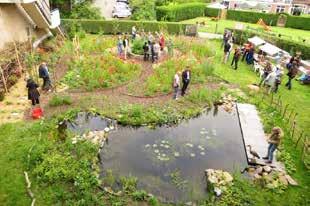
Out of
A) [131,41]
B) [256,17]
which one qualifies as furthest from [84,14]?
[256,17]

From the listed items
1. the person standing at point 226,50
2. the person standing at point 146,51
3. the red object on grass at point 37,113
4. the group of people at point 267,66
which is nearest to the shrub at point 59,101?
the red object on grass at point 37,113

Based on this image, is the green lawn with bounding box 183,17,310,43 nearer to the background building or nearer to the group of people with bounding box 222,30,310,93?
the group of people with bounding box 222,30,310,93

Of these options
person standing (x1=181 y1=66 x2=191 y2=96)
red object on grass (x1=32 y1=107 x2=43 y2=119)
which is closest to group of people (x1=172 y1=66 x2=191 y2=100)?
person standing (x1=181 y1=66 x2=191 y2=96)

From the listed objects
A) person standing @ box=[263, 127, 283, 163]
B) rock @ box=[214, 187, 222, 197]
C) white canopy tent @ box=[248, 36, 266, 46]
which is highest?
white canopy tent @ box=[248, 36, 266, 46]

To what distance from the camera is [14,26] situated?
1967 cm

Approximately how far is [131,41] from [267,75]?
9817mm

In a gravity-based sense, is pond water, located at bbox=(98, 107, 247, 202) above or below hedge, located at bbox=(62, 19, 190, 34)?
below

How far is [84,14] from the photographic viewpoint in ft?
96.8

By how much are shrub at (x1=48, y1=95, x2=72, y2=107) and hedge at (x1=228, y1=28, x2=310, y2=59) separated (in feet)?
56.8

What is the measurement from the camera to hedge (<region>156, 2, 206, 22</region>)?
33.9 m

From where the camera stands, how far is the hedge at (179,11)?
111ft

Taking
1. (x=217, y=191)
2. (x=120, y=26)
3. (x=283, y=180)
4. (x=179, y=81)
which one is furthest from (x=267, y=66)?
(x=120, y=26)

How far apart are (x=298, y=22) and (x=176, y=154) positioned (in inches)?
1244

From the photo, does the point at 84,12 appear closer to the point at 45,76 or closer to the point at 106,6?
the point at 106,6
